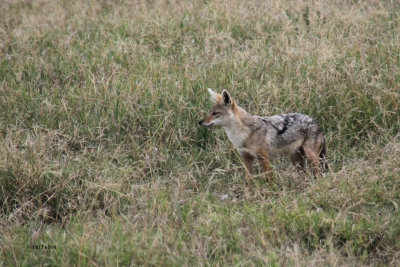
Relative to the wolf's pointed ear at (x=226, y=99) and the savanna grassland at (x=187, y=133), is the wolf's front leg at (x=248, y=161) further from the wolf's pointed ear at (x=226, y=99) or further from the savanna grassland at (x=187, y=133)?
the wolf's pointed ear at (x=226, y=99)

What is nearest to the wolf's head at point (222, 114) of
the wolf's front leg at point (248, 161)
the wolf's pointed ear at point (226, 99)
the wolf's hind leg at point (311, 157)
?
the wolf's pointed ear at point (226, 99)

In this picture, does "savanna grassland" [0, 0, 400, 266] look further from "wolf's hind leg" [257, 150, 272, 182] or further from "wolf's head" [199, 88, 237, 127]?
"wolf's head" [199, 88, 237, 127]

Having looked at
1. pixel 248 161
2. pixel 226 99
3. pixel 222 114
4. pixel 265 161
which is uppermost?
pixel 226 99

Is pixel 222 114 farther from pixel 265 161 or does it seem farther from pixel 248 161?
pixel 265 161

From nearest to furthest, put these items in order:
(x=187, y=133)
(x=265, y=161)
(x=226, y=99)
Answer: (x=265, y=161)
(x=226, y=99)
(x=187, y=133)

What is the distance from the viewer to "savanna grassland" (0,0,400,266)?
169 inches

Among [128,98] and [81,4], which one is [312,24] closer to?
[128,98]

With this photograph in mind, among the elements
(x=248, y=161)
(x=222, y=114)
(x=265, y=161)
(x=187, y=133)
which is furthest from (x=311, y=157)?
(x=187, y=133)

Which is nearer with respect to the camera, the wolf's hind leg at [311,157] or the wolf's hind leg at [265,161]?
the wolf's hind leg at [265,161]

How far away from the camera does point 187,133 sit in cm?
655

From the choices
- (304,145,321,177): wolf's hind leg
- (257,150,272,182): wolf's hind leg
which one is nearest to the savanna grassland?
(257,150,272,182): wolf's hind leg

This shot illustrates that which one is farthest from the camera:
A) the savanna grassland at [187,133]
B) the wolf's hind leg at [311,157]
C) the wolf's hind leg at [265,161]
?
the wolf's hind leg at [311,157]

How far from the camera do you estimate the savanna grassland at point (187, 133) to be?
14.1 feet

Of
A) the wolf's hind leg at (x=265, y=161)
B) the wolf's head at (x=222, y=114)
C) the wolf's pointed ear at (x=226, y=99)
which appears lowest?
the wolf's hind leg at (x=265, y=161)
